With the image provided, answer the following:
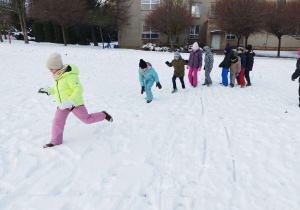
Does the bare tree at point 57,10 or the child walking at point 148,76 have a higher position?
the bare tree at point 57,10

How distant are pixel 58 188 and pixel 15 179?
0.70 m

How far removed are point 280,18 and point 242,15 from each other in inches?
166

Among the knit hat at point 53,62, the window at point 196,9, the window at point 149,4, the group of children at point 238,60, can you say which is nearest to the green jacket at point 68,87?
Result: the knit hat at point 53,62

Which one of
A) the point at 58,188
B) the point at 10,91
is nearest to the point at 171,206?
the point at 58,188

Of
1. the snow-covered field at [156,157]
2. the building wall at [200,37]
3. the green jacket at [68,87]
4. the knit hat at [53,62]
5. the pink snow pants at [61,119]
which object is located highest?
the building wall at [200,37]

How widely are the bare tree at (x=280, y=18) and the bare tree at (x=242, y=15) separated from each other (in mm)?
1132

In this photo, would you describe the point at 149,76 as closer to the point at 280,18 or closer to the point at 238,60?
the point at 238,60

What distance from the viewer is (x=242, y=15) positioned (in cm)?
2211

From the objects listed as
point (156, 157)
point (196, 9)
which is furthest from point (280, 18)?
point (156, 157)

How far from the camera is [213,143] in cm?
412

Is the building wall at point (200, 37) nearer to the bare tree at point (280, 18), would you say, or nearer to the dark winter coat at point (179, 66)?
the bare tree at point (280, 18)

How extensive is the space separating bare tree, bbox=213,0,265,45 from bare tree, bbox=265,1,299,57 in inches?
44.6

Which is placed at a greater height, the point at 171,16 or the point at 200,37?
the point at 171,16

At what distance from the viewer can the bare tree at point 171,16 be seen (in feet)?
86.8
